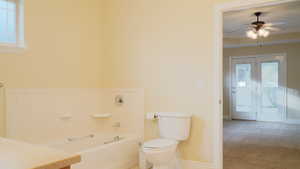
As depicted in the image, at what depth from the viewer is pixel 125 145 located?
329 centimetres

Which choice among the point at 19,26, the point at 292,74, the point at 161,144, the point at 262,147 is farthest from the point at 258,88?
the point at 19,26

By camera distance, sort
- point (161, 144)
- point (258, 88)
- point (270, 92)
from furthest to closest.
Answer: point (258, 88) < point (270, 92) < point (161, 144)

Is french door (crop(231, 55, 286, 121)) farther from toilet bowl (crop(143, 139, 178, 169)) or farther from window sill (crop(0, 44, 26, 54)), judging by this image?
window sill (crop(0, 44, 26, 54))

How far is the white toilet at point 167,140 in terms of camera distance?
279 cm

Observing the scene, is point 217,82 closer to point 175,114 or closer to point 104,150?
point 175,114

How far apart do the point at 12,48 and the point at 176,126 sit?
2154 mm

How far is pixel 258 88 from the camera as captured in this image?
24.7 ft

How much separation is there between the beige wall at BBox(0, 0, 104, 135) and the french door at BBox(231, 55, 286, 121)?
5.37 m

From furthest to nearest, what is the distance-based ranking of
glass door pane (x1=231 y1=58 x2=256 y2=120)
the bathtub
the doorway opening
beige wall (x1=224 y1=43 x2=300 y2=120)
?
1. glass door pane (x1=231 y1=58 x2=256 y2=120)
2. the doorway opening
3. beige wall (x1=224 y1=43 x2=300 y2=120)
4. the bathtub

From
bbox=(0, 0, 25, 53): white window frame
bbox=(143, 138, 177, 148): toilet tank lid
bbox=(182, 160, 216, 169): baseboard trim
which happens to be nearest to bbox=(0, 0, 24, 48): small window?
bbox=(0, 0, 25, 53): white window frame

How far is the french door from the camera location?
23.8 feet

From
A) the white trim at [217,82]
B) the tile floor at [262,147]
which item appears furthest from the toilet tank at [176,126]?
the tile floor at [262,147]

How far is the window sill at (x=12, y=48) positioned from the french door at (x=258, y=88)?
662cm

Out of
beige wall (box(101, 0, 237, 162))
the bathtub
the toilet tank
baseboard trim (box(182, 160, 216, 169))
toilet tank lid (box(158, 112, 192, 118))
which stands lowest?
baseboard trim (box(182, 160, 216, 169))
